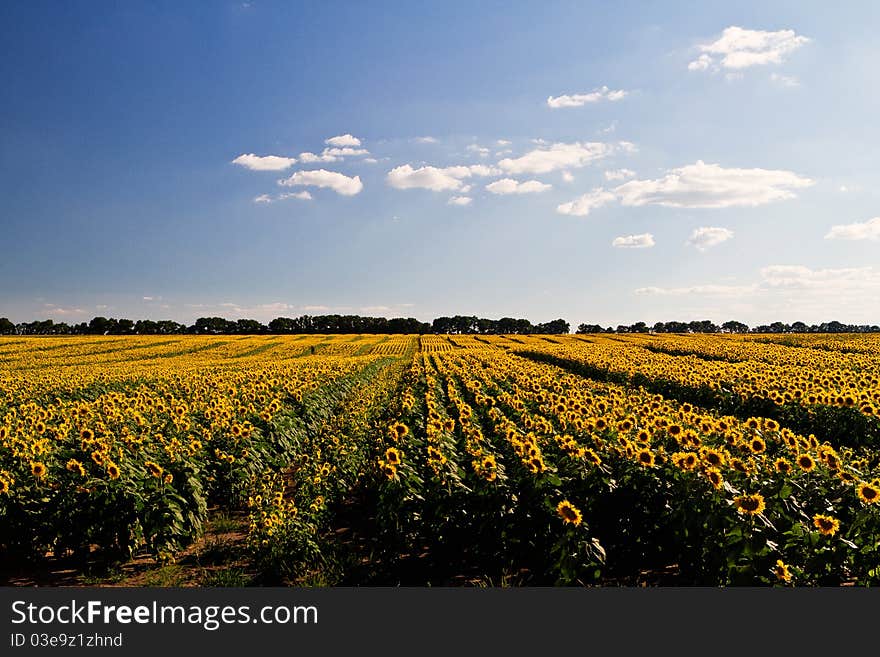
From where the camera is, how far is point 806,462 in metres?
5.89

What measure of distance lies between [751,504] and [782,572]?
0.59 m

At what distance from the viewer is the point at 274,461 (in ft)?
33.2

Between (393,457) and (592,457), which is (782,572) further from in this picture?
(393,457)

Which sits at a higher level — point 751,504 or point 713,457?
point 713,457

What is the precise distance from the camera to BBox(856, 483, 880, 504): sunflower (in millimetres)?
5097

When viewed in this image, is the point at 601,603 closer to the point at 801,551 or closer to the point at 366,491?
the point at 801,551

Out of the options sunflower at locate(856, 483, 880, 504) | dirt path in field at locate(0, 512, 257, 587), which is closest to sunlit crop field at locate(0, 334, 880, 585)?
sunflower at locate(856, 483, 880, 504)

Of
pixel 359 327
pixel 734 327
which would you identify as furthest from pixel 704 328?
pixel 359 327

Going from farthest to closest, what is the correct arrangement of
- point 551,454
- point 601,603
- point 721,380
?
point 721,380
point 551,454
point 601,603

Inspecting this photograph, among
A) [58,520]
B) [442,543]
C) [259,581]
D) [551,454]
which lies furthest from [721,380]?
[58,520]

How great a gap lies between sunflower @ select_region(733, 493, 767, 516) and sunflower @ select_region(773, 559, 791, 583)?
438 mm

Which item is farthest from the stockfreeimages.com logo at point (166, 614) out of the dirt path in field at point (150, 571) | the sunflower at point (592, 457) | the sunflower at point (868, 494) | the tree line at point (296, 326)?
the tree line at point (296, 326)

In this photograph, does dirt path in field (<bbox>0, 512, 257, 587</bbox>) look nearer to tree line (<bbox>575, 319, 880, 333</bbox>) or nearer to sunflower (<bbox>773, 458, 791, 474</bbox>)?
sunflower (<bbox>773, 458, 791, 474</bbox>)

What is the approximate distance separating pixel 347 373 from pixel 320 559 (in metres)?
19.7
